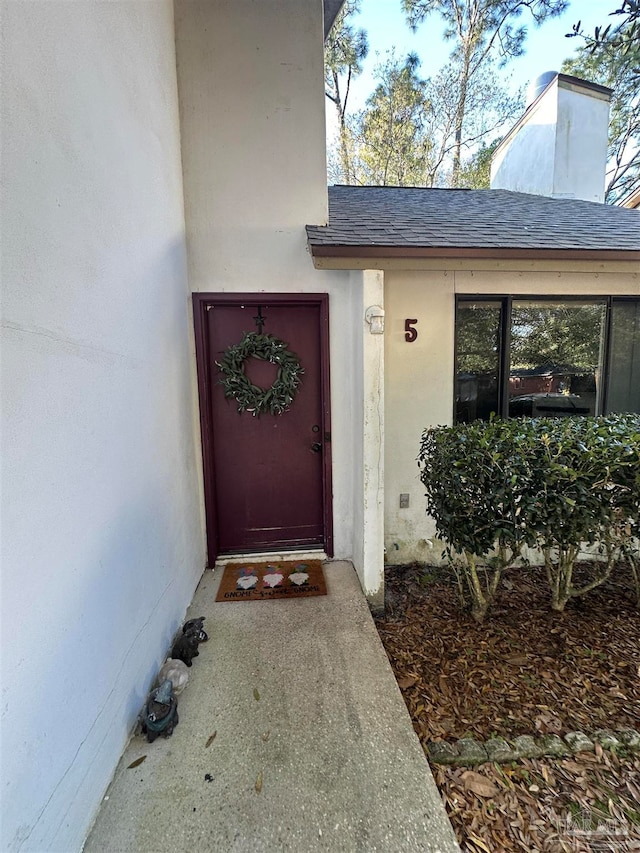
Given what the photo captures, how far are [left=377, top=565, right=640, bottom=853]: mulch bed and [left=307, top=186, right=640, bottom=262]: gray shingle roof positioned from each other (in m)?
2.81

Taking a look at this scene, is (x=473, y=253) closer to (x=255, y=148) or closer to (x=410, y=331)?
(x=410, y=331)

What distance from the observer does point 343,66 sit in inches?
472

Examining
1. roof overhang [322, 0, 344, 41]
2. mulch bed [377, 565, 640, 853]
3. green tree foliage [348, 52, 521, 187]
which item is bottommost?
mulch bed [377, 565, 640, 853]

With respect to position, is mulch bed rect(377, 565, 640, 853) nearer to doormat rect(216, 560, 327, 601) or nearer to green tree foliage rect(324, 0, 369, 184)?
doormat rect(216, 560, 327, 601)

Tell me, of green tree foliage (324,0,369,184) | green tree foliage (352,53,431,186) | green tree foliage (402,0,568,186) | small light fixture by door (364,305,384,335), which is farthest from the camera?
green tree foliage (352,53,431,186)

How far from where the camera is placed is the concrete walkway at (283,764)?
152 cm

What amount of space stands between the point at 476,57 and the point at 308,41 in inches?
507

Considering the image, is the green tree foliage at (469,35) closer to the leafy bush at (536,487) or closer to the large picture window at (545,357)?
the large picture window at (545,357)

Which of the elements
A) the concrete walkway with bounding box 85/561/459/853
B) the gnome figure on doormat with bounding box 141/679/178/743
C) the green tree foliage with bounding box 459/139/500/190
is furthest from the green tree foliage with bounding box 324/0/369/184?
the gnome figure on doormat with bounding box 141/679/178/743

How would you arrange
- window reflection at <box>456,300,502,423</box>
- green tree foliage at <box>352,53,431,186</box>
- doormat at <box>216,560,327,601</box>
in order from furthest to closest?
green tree foliage at <box>352,53,431,186</box>, window reflection at <box>456,300,502,423</box>, doormat at <box>216,560,327,601</box>

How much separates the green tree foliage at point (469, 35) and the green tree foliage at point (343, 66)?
1.86 m

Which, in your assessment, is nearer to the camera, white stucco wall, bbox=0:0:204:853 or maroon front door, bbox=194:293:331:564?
white stucco wall, bbox=0:0:204:853

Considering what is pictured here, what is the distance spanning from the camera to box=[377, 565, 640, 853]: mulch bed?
1605 millimetres

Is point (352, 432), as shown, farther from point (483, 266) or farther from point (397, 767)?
point (397, 767)
